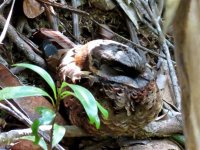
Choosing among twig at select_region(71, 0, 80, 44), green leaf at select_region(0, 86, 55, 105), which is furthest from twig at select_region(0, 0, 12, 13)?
green leaf at select_region(0, 86, 55, 105)

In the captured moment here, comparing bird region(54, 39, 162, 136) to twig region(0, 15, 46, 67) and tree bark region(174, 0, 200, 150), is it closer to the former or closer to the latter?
twig region(0, 15, 46, 67)

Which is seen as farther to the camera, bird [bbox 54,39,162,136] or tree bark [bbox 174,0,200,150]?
bird [bbox 54,39,162,136]

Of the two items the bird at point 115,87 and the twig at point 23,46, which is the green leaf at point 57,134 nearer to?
the bird at point 115,87

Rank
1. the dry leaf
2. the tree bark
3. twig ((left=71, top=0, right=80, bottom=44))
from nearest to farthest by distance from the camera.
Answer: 1. the tree bark
2. the dry leaf
3. twig ((left=71, top=0, right=80, bottom=44))

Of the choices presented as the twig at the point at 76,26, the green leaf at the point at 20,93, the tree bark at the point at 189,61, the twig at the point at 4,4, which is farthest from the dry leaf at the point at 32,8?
the tree bark at the point at 189,61

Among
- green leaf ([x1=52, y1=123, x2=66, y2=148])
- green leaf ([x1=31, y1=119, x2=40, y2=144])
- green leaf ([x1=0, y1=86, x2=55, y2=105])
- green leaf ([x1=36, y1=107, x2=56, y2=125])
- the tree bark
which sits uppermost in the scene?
the tree bark

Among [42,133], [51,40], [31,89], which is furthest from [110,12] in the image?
[31,89]

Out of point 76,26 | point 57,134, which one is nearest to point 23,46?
point 76,26
